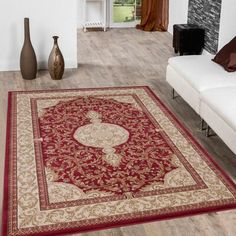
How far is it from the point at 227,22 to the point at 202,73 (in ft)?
5.12

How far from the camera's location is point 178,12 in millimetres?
7195

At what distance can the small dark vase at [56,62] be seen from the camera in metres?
5.17

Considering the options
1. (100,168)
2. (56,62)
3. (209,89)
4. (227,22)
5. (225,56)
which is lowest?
(100,168)

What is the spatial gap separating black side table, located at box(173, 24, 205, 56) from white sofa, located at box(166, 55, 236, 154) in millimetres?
1499

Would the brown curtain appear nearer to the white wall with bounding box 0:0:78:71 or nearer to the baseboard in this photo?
the white wall with bounding box 0:0:78:71

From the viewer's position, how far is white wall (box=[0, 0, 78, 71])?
5.36 meters

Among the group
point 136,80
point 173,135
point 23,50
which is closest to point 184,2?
point 136,80

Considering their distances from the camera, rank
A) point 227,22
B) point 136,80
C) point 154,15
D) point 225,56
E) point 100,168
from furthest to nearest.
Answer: point 154,15 → point 227,22 → point 136,80 → point 225,56 → point 100,168

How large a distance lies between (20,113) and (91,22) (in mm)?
3838

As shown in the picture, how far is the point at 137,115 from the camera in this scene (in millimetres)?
4309

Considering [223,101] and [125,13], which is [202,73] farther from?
[125,13]

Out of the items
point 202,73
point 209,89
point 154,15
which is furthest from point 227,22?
point 154,15

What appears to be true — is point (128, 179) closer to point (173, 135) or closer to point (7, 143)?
point (173, 135)

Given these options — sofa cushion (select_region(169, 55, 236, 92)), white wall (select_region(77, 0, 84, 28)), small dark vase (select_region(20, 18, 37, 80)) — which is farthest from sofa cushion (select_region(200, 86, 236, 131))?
white wall (select_region(77, 0, 84, 28))
